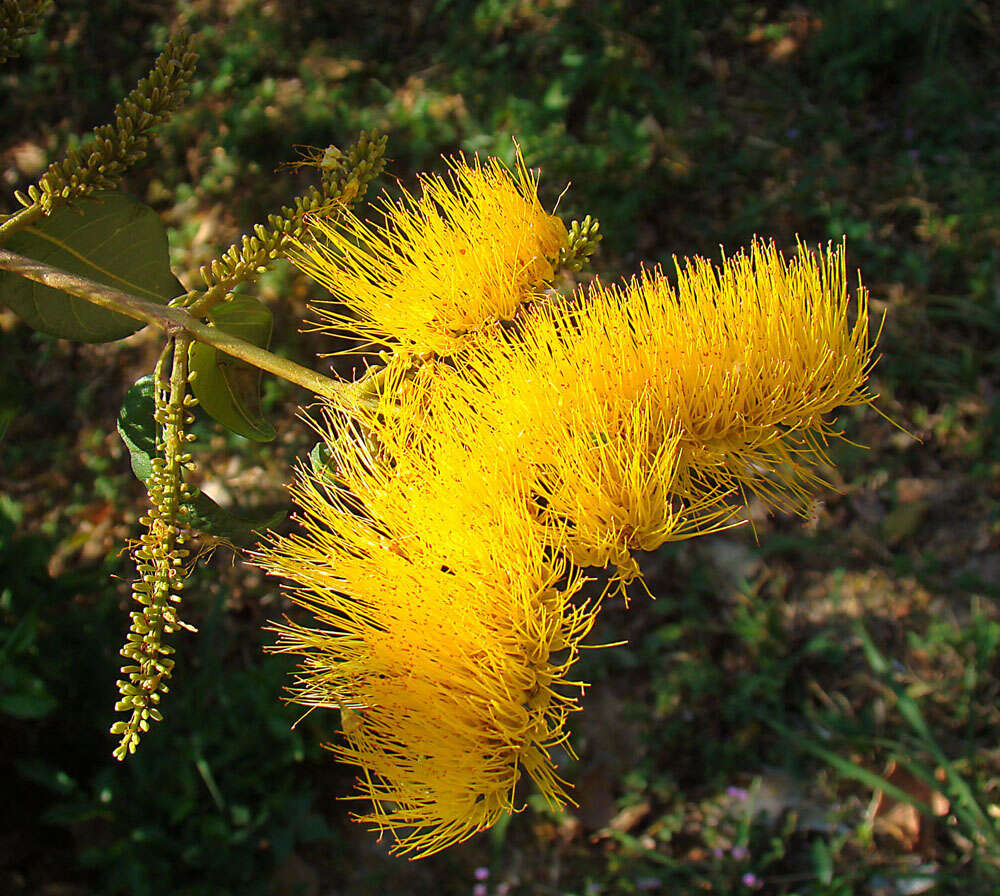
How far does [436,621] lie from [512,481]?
0.13 metres

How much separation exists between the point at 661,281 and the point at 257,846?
1.58m

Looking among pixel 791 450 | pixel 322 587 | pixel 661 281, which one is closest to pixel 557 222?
pixel 661 281

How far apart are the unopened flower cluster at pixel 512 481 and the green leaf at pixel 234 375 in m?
0.10

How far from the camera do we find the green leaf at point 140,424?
33.0 inches

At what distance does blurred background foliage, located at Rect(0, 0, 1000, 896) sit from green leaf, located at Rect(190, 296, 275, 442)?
1097 millimetres

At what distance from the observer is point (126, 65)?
2.94 metres

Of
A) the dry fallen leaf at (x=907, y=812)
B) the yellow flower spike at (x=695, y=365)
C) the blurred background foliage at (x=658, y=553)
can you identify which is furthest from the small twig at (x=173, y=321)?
the dry fallen leaf at (x=907, y=812)

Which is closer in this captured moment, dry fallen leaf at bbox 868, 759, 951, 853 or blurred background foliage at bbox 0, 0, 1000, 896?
blurred background foliage at bbox 0, 0, 1000, 896

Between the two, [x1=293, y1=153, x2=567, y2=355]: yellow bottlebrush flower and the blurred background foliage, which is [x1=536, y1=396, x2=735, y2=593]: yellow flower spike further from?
the blurred background foliage

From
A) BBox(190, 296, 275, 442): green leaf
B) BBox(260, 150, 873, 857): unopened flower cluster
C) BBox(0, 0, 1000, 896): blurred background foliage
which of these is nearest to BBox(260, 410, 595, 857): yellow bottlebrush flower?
BBox(260, 150, 873, 857): unopened flower cluster

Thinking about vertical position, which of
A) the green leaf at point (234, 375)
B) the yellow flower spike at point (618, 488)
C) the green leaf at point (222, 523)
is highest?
the green leaf at point (234, 375)

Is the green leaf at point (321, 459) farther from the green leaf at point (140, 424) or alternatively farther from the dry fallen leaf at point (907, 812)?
the dry fallen leaf at point (907, 812)

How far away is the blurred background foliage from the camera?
188cm

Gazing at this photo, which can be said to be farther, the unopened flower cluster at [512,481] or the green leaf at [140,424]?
the green leaf at [140,424]
